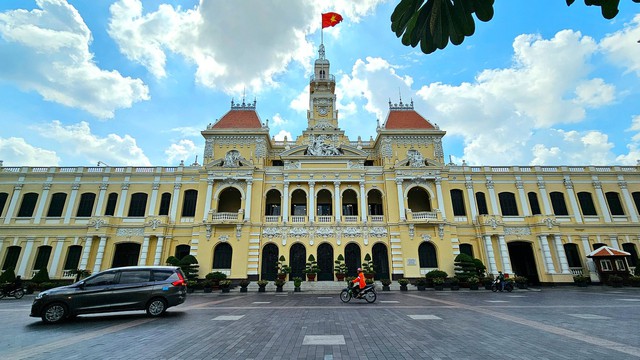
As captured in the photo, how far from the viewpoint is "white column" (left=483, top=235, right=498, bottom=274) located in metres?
27.0

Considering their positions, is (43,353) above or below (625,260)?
below

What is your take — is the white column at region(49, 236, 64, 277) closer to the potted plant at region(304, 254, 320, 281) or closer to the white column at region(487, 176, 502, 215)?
the potted plant at region(304, 254, 320, 281)

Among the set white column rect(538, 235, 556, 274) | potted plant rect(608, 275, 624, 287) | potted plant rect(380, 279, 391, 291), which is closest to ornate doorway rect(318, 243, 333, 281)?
potted plant rect(380, 279, 391, 291)

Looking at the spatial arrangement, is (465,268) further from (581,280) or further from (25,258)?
(25,258)

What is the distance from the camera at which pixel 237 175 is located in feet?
95.9

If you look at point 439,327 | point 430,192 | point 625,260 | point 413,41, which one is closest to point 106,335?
point 439,327

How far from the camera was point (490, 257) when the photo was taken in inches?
1071

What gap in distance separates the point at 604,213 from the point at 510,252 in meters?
9.78

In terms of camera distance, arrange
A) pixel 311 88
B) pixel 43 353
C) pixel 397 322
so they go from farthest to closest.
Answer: pixel 311 88 → pixel 397 322 → pixel 43 353

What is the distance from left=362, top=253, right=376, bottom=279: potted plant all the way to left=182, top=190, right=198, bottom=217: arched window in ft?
58.0

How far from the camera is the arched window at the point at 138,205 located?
2931 cm

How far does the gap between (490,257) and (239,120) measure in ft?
98.9

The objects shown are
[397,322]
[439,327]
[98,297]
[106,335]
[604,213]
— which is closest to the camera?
[106,335]

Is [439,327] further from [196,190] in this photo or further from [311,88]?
[311,88]
